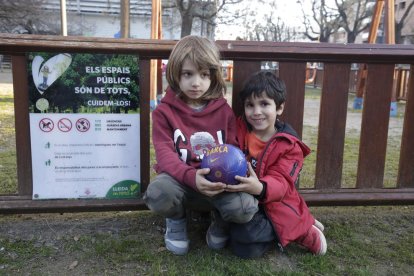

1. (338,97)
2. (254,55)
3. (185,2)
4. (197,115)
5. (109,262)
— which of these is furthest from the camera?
(185,2)

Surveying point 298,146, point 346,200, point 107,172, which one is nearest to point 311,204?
point 346,200

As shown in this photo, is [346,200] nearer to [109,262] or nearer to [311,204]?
[311,204]

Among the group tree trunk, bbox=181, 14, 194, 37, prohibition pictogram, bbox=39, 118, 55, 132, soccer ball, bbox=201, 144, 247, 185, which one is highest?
tree trunk, bbox=181, 14, 194, 37

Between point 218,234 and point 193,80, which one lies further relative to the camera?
point 218,234

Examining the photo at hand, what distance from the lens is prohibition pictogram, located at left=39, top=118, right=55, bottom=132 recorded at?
2723 mm

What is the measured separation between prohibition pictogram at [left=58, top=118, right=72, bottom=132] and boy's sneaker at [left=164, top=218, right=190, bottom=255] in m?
0.90

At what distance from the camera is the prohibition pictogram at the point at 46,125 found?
2723mm

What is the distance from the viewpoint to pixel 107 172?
2857mm

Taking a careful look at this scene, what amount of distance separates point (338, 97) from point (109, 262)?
6.37 ft

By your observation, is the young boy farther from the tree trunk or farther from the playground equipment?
the tree trunk

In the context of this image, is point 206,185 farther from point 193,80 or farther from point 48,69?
point 48,69

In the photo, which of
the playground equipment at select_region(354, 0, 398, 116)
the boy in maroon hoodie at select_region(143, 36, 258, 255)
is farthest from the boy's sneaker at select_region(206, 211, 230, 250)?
the playground equipment at select_region(354, 0, 398, 116)

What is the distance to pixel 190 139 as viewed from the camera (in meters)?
2.60

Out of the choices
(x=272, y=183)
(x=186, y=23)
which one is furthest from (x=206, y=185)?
(x=186, y=23)
